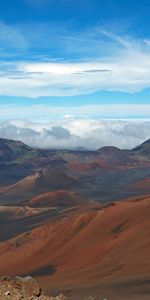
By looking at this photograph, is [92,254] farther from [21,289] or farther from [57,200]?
[57,200]

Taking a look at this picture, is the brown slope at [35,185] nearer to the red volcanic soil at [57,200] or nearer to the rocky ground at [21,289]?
the red volcanic soil at [57,200]

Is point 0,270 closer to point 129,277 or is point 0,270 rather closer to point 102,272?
point 102,272

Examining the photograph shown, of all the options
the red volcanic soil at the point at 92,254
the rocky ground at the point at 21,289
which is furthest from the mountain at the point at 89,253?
the rocky ground at the point at 21,289

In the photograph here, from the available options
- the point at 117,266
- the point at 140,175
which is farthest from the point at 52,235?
the point at 140,175

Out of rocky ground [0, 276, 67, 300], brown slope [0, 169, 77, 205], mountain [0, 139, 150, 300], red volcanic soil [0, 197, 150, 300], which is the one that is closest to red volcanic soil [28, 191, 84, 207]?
brown slope [0, 169, 77, 205]

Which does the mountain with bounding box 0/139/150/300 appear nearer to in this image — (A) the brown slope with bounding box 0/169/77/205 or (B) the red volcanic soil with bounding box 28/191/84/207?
(B) the red volcanic soil with bounding box 28/191/84/207

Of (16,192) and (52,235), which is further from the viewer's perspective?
(16,192)
